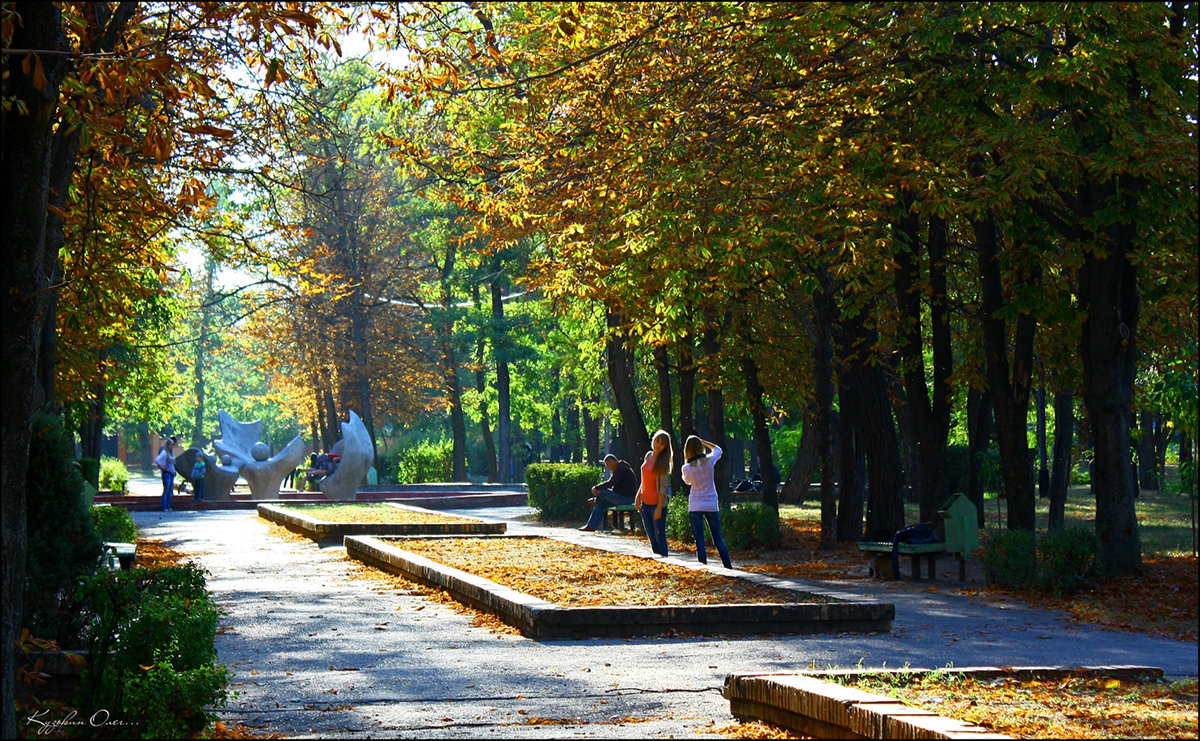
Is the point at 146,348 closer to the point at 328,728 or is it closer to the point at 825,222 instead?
the point at 825,222

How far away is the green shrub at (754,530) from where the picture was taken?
66.1ft

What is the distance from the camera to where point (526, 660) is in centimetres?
971

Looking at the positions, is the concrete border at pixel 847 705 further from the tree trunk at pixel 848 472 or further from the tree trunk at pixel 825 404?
the tree trunk at pixel 848 472

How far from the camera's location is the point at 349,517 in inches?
957

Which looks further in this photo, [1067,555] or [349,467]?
[349,467]

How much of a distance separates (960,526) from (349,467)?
24.7 meters

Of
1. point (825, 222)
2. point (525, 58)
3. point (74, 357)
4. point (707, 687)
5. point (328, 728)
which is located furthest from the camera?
point (74, 357)

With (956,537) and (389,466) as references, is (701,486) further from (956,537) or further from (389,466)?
(389,466)

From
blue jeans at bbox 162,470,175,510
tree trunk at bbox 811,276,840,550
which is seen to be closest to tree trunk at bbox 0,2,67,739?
tree trunk at bbox 811,276,840,550

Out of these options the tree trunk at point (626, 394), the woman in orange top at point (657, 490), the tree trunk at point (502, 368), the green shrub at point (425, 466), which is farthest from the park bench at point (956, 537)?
the green shrub at point (425, 466)

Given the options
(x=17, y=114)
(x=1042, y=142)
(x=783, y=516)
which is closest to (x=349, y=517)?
(x=783, y=516)

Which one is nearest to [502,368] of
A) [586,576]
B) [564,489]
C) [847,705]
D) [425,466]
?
[425,466]

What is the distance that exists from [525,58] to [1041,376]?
1200cm

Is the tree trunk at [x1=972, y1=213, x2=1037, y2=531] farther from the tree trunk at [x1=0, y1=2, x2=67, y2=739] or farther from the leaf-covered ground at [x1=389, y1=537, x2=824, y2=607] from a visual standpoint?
the tree trunk at [x1=0, y1=2, x2=67, y2=739]
